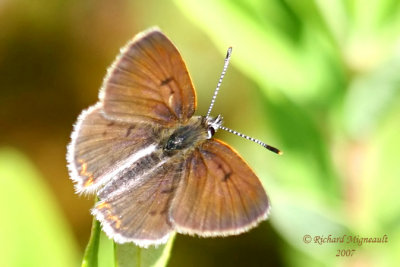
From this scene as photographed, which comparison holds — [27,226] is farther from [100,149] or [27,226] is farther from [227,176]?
[227,176]

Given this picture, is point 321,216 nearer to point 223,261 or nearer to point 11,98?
point 223,261

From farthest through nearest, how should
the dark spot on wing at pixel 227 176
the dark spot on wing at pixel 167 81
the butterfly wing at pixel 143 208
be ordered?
the dark spot on wing at pixel 167 81, the dark spot on wing at pixel 227 176, the butterfly wing at pixel 143 208

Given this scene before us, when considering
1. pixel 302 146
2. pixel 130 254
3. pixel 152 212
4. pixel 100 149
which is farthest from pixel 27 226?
pixel 302 146

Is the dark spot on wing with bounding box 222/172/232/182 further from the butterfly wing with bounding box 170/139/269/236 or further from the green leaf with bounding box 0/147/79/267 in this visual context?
the green leaf with bounding box 0/147/79/267

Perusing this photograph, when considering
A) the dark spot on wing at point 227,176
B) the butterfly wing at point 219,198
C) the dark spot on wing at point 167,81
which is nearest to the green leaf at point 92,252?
the butterfly wing at point 219,198

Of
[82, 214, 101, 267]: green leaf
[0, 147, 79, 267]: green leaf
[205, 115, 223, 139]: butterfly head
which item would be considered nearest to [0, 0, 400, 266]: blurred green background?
[0, 147, 79, 267]: green leaf

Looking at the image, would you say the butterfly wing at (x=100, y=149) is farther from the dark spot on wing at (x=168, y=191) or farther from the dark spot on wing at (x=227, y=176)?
the dark spot on wing at (x=227, y=176)
